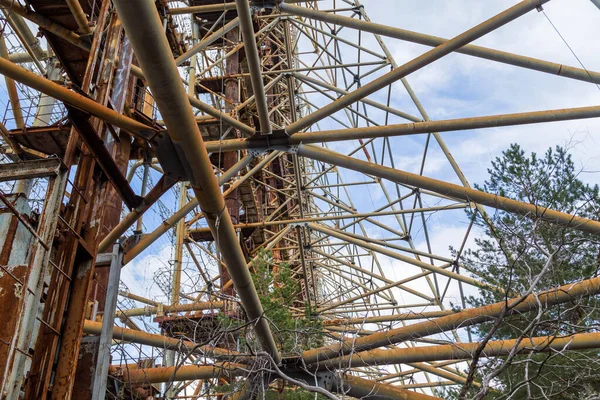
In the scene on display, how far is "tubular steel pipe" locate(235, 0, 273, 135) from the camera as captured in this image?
5953 millimetres

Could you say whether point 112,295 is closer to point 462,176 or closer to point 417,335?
point 417,335

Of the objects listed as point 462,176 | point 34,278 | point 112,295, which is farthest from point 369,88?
point 34,278

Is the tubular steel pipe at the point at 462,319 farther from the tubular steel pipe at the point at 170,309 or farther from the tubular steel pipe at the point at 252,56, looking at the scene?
the tubular steel pipe at the point at 170,309

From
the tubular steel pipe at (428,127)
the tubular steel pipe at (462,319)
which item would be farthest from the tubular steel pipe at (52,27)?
the tubular steel pipe at (462,319)

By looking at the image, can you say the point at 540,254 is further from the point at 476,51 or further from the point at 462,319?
the point at 476,51

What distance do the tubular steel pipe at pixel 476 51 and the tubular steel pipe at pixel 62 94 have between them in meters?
4.64

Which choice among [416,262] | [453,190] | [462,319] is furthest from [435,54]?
[416,262]

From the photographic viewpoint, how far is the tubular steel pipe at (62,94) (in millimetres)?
4977

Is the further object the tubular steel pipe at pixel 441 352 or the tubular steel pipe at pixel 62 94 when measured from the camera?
the tubular steel pipe at pixel 441 352

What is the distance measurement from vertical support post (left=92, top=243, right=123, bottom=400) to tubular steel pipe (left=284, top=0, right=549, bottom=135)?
3.14 metres

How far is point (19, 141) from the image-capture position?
9.29 meters

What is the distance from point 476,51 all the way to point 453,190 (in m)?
2.14

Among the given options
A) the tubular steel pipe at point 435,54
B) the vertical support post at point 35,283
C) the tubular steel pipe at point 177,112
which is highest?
the tubular steel pipe at point 435,54

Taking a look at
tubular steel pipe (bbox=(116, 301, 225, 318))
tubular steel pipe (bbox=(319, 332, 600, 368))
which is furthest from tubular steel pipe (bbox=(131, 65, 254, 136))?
tubular steel pipe (bbox=(116, 301, 225, 318))
